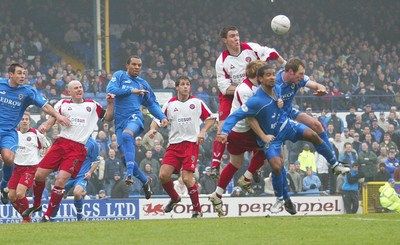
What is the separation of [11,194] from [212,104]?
1301 cm

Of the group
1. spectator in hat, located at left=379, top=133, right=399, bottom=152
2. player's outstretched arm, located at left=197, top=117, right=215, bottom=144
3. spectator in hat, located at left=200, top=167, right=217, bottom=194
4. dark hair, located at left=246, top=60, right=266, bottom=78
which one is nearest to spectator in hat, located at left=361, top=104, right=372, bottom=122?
→ spectator in hat, located at left=379, top=133, right=399, bottom=152

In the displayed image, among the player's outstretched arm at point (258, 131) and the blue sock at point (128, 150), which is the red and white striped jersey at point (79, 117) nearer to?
the blue sock at point (128, 150)

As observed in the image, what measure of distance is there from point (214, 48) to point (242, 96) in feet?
77.2

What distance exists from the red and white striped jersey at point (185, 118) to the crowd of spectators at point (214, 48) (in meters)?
9.01

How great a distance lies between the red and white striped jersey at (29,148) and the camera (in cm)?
2092

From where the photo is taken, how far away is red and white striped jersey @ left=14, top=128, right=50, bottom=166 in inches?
824

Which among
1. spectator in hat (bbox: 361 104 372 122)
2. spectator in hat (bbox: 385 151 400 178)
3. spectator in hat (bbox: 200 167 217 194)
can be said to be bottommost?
spectator in hat (bbox: 200 167 217 194)

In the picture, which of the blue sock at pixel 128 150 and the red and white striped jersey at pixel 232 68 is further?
the blue sock at pixel 128 150

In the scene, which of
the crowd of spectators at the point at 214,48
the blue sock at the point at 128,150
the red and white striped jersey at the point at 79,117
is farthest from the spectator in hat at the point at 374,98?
the blue sock at the point at 128,150

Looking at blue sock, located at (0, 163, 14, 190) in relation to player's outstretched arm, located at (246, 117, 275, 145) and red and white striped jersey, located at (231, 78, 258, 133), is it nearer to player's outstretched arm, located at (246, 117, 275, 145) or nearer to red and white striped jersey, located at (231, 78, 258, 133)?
red and white striped jersey, located at (231, 78, 258, 133)

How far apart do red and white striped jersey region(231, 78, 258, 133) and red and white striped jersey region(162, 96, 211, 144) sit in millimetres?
1757

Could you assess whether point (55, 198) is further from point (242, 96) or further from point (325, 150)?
point (325, 150)

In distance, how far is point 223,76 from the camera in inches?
697

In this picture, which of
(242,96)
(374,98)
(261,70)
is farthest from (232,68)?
(374,98)
